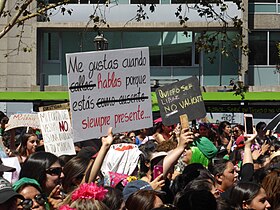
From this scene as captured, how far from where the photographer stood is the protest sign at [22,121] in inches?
523

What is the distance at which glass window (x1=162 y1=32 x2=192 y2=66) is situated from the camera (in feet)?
121

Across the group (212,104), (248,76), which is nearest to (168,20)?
(248,76)

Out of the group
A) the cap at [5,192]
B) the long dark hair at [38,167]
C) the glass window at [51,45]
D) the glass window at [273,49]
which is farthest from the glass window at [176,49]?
the cap at [5,192]

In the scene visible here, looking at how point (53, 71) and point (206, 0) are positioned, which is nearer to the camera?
point (206, 0)

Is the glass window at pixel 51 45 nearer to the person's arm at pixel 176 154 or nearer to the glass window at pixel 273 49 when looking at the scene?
the glass window at pixel 273 49

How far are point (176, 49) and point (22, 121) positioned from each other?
24.1 m

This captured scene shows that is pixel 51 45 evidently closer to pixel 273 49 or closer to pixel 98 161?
pixel 273 49

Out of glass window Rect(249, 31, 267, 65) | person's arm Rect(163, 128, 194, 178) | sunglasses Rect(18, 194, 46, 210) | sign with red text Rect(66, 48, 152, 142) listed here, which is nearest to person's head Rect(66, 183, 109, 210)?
sunglasses Rect(18, 194, 46, 210)

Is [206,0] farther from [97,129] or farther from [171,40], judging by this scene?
[171,40]

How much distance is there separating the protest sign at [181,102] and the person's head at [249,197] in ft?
9.86

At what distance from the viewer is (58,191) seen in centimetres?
691

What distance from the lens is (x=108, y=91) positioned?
869 cm

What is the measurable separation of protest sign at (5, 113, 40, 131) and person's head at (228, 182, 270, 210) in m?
6.64

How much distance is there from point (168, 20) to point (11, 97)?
884 centimetres
